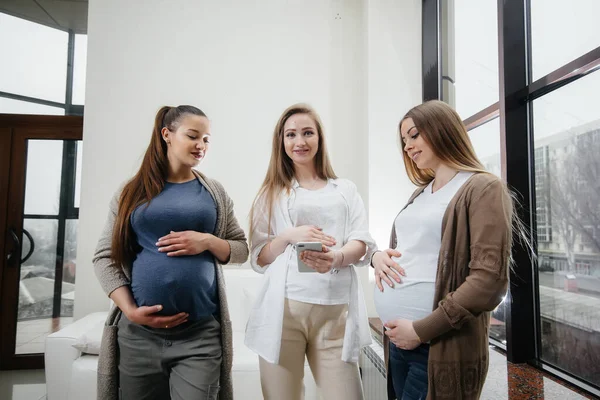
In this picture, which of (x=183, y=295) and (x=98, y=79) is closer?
(x=183, y=295)

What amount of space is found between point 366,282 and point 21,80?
10.9ft

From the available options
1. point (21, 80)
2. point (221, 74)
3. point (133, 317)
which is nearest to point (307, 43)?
point (221, 74)

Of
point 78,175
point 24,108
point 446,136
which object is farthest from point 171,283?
point 24,108

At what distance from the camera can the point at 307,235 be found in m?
1.23

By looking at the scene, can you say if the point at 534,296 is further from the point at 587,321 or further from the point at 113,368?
the point at 113,368

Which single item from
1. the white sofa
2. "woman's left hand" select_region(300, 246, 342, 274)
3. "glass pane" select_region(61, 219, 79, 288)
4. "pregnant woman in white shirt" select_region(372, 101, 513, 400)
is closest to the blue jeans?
"pregnant woman in white shirt" select_region(372, 101, 513, 400)

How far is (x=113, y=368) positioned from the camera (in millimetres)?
1216

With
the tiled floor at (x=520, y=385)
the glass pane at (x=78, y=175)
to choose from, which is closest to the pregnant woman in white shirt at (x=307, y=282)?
the tiled floor at (x=520, y=385)

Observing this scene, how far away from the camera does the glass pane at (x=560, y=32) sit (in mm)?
1453

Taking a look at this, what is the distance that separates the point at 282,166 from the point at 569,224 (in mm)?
1217

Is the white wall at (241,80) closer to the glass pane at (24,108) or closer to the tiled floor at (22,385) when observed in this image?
the glass pane at (24,108)

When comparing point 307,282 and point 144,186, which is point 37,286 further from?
point 307,282

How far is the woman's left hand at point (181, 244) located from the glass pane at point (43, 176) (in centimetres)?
238

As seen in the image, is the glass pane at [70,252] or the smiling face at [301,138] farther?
the glass pane at [70,252]
